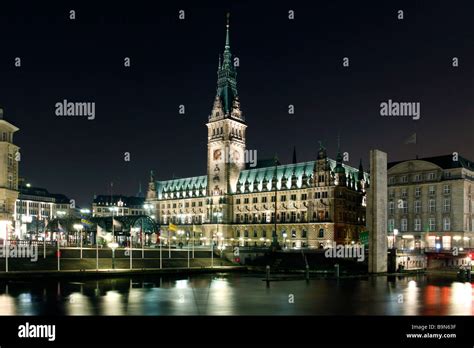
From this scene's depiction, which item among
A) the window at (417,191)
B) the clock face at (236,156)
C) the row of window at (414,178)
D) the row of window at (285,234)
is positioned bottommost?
the row of window at (285,234)

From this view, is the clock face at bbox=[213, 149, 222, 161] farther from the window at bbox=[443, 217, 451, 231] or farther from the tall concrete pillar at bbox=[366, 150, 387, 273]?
the tall concrete pillar at bbox=[366, 150, 387, 273]

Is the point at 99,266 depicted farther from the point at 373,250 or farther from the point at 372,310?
the point at 372,310

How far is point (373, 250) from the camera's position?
8050 cm

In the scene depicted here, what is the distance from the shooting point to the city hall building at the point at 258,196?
147625 millimetres

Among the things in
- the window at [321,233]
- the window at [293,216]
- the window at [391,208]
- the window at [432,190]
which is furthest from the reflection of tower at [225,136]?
the window at [432,190]

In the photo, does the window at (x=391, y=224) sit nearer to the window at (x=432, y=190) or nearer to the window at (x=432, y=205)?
the window at (x=432, y=205)

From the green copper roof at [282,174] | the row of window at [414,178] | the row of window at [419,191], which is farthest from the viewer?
the green copper roof at [282,174]

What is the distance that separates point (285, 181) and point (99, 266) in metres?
94.9

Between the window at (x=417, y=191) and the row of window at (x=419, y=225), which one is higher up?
the window at (x=417, y=191)

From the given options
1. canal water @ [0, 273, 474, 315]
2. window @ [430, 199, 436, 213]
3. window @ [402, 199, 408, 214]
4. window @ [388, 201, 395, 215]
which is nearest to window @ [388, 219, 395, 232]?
window @ [388, 201, 395, 215]

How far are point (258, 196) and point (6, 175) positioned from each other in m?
94.4

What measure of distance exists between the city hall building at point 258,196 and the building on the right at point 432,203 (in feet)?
61.9

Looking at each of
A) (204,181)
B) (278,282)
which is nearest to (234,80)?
(204,181)

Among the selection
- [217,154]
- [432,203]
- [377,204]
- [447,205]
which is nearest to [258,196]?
[217,154]
